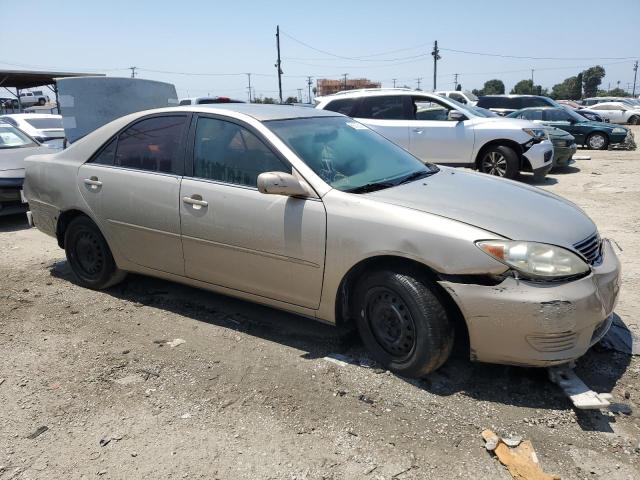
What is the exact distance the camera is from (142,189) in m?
4.05

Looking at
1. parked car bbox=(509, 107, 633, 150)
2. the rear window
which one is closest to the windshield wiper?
the rear window

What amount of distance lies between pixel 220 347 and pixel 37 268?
9.72 feet

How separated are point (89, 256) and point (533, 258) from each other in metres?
3.70

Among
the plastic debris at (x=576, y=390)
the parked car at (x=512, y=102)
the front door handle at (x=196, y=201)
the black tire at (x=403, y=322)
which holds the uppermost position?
the parked car at (x=512, y=102)

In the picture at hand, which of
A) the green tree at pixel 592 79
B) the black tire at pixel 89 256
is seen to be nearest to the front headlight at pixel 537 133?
the black tire at pixel 89 256

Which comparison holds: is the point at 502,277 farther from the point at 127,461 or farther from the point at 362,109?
the point at 362,109

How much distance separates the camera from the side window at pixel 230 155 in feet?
11.7

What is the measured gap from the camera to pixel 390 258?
122 inches

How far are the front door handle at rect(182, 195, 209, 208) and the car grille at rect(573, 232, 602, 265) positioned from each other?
2.38 meters

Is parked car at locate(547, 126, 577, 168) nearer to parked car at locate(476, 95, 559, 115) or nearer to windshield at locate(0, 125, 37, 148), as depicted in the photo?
parked car at locate(476, 95, 559, 115)

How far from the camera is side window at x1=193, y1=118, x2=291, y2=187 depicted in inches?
141

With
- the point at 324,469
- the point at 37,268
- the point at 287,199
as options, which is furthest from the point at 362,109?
the point at 324,469

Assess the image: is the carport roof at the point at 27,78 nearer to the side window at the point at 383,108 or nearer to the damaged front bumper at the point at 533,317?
the side window at the point at 383,108

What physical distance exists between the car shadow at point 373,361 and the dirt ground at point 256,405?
0.04 feet
